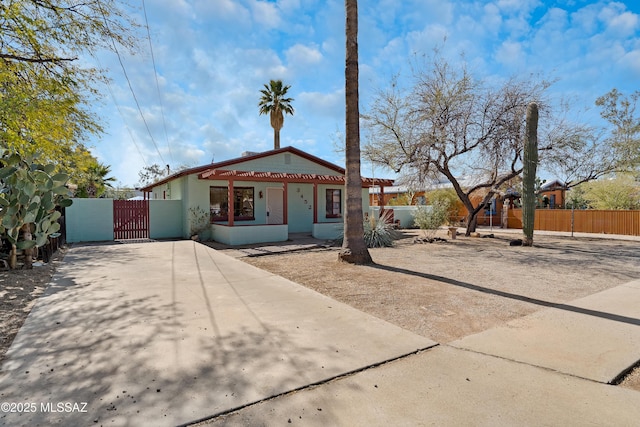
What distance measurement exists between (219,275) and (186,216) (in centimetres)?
888

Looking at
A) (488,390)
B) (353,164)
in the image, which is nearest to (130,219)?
(353,164)

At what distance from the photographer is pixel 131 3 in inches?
298

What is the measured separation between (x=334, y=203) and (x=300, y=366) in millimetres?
15850

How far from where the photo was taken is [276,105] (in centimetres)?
2673

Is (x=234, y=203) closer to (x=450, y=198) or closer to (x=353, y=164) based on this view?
(x=353, y=164)

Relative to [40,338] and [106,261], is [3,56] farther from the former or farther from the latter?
[40,338]

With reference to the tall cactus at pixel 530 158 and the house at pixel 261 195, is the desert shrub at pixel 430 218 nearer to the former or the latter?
the house at pixel 261 195

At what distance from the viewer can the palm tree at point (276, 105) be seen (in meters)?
26.7

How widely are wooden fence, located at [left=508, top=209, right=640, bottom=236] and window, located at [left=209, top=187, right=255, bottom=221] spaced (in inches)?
669

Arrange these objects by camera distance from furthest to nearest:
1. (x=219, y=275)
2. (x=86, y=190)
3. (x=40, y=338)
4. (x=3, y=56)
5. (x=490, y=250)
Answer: (x=86, y=190)
(x=490, y=250)
(x=219, y=275)
(x=3, y=56)
(x=40, y=338)

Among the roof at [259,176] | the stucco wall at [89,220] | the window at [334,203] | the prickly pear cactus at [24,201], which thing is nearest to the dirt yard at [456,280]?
the roof at [259,176]

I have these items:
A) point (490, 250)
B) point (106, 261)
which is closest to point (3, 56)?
point (106, 261)

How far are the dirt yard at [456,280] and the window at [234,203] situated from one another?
568 centimetres

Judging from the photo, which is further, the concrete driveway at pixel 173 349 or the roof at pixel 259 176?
the roof at pixel 259 176
